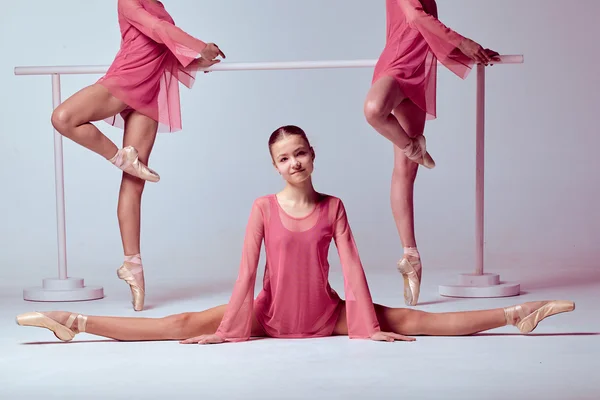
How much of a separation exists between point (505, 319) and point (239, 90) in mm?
2647

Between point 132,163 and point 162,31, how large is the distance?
0.43 meters

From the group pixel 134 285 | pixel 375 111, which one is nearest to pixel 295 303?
pixel 375 111

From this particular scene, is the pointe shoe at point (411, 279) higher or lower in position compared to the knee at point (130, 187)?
lower

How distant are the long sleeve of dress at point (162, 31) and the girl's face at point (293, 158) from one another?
88 centimetres

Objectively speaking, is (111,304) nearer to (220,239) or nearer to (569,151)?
(220,239)

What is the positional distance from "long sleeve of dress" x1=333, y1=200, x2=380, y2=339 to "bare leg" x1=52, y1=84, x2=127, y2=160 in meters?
1.05

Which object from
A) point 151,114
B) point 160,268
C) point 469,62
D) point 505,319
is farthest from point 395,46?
point 160,268

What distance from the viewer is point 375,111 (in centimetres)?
352

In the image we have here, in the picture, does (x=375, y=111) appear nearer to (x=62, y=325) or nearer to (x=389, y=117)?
(x=389, y=117)

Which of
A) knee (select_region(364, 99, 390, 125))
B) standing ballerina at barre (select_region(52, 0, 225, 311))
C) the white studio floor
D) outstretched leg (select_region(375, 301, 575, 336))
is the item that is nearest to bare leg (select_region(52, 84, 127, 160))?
standing ballerina at barre (select_region(52, 0, 225, 311))

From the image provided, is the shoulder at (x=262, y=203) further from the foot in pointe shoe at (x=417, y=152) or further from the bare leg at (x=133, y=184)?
the bare leg at (x=133, y=184)

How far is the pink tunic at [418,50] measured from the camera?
11.9 ft

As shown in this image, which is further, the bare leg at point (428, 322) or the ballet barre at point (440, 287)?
the ballet barre at point (440, 287)

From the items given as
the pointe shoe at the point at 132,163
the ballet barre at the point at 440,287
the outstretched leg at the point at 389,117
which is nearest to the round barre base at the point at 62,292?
the ballet barre at the point at 440,287
